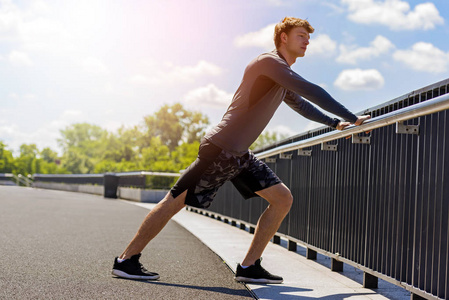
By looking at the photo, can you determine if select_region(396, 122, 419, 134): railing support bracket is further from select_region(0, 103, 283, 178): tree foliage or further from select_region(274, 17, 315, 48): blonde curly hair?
select_region(0, 103, 283, 178): tree foliage

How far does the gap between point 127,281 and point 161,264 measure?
102 centimetres

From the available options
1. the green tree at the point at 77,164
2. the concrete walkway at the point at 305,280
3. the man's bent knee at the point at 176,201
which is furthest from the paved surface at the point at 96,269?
the green tree at the point at 77,164

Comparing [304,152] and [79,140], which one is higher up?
[79,140]

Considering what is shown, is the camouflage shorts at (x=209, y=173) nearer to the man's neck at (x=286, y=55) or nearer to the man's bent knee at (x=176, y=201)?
the man's bent knee at (x=176, y=201)

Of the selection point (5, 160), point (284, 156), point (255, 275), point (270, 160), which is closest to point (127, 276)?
point (255, 275)

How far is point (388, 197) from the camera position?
367cm

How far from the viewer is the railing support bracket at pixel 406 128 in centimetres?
326

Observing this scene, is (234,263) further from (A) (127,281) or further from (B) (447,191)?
(B) (447,191)

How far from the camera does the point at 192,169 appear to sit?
3.76m

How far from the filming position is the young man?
3520 mm

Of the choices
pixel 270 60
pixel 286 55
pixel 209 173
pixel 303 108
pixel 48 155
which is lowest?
pixel 209 173

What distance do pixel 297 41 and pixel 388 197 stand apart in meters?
1.28

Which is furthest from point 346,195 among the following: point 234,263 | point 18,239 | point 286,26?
point 18,239

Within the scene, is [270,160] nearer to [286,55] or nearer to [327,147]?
[327,147]
